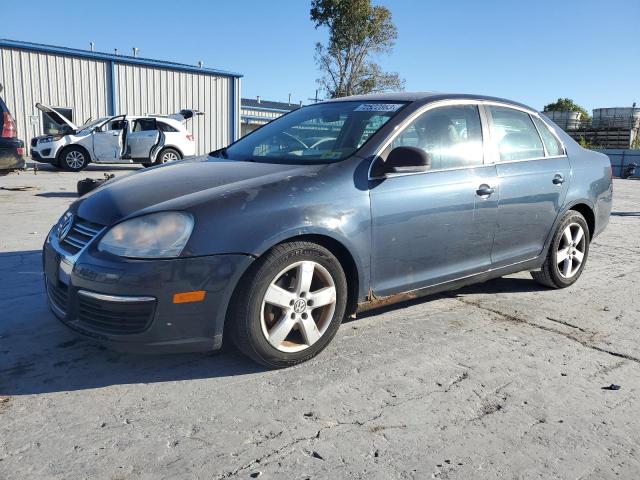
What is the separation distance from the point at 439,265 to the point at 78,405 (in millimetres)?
2263

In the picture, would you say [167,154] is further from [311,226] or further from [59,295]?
[311,226]

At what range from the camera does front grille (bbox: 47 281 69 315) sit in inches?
113

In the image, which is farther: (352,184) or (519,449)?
→ (352,184)

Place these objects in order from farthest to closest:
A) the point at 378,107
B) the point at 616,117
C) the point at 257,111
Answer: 1. the point at 257,111
2. the point at 616,117
3. the point at 378,107

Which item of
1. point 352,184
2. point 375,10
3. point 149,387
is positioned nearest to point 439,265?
point 352,184

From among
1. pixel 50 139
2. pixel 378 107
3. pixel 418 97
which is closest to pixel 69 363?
pixel 378 107

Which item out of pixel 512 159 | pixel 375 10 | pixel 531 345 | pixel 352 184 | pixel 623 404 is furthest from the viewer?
pixel 375 10

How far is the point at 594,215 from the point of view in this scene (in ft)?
16.2

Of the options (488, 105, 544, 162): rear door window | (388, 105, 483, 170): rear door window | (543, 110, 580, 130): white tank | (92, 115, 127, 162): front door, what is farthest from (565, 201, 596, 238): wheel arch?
(543, 110, 580, 130): white tank

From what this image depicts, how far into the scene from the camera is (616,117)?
34.7 m

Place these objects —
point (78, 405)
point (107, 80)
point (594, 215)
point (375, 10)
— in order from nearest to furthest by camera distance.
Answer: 1. point (78, 405)
2. point (594, 215)
3. point (107, 80)
4. point (375, 10)

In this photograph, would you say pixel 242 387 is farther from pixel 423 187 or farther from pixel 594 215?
pixel 594 215

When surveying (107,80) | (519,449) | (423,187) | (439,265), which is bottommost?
(519,449)

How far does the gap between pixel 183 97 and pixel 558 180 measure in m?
20.7
